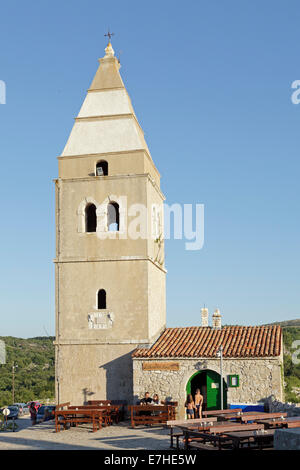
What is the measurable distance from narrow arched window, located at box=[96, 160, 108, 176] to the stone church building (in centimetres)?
6

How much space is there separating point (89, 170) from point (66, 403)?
9.40 m

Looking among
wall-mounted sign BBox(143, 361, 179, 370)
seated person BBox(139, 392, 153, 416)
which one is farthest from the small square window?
seated person BBox(139, 392, 153, 416)

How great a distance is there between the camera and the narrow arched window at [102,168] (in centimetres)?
2518

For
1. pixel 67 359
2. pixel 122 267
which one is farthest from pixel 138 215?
pixel 67 359

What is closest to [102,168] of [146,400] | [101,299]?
[101,299]

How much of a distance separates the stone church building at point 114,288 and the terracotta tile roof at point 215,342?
41 millimetres

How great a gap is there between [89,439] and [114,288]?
7453mm

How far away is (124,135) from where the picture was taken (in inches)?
994

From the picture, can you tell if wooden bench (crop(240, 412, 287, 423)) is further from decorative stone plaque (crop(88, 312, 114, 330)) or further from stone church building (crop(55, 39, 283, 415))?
decorative stone plaque (crop(88, 312, 114, 330))

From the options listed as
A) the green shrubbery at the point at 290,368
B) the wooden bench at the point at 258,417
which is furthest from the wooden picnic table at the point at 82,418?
the green shrubbery at the point at 290,368

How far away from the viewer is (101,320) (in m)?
24.2

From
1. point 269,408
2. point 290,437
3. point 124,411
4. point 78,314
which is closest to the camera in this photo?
point 290,437

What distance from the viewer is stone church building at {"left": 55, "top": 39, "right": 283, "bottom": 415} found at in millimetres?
22594
